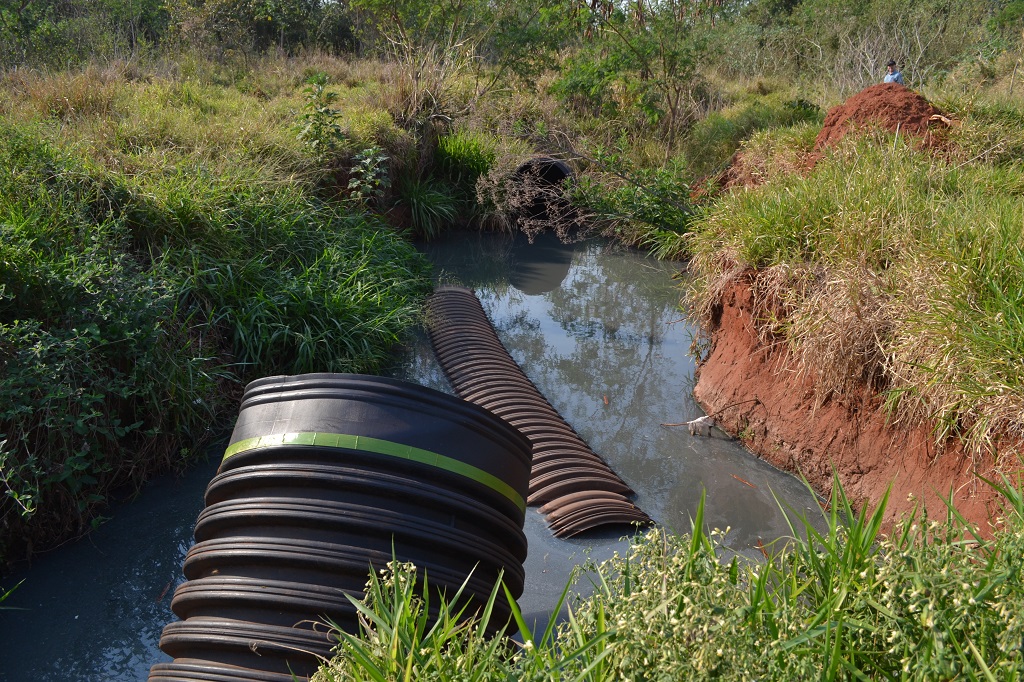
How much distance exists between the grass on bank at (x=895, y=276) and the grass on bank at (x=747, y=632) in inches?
77.3

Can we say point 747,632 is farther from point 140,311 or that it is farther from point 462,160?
point 462,160

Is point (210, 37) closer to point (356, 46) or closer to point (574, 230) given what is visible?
point (356, 46)

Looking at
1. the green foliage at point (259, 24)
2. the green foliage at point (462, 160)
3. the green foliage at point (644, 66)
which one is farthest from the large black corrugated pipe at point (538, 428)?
the green foliage at point (259, 24)

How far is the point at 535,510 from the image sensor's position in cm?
416

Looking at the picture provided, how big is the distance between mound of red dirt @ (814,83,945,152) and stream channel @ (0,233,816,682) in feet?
7.98

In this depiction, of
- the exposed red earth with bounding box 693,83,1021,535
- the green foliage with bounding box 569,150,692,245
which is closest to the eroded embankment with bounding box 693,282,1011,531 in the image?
the exposed red earth with bounding box 693,83,1021,535

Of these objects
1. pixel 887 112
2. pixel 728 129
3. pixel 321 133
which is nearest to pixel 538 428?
pixel 321 133

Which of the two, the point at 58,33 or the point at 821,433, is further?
the point at 58,33

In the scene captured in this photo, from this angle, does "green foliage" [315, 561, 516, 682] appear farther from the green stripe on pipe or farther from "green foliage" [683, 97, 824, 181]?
"green foliage" [683, 97, 824, 181]

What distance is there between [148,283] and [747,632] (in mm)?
4190

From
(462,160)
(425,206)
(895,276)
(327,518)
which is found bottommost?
(425,206)

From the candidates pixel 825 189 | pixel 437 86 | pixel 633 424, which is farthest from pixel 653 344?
pixel 437 86

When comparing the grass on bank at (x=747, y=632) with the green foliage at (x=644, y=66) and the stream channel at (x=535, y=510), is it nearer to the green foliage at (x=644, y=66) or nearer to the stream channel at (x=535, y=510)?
the stream channel at (x=535, y=510)

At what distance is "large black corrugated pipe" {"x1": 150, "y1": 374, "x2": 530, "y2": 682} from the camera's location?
86.0 inches
